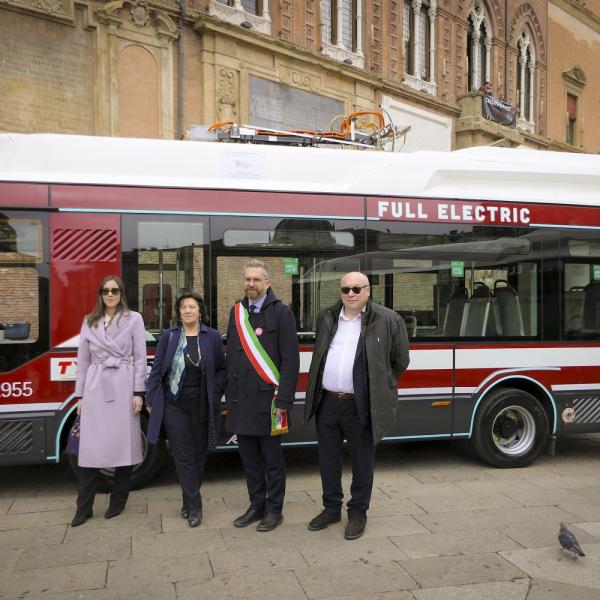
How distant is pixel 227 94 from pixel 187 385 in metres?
12.4

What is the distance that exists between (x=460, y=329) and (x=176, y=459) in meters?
2.92

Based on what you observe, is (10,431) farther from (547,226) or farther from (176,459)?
(547,226)

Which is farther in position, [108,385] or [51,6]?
[51,6]

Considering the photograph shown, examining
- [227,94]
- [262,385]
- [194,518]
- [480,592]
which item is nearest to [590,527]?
[480,592]

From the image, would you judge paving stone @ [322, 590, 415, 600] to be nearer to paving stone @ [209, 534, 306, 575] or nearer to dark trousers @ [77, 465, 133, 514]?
paving stone @ [209, 534, 306, 575]

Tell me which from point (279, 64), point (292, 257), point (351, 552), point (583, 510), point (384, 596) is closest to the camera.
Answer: point (384, 596)

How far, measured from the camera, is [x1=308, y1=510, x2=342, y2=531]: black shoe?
4.40 meters

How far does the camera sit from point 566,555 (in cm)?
402

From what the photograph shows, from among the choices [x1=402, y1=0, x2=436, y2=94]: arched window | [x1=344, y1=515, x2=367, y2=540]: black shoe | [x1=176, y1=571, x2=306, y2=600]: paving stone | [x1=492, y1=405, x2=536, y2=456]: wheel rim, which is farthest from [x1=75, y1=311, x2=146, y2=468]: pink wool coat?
[x1=402, y1=0, x2=436, y2=94]: arched window

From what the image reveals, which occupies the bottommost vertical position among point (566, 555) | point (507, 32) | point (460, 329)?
point (566, 555)

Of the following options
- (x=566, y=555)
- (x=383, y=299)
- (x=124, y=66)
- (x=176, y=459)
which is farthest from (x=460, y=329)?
(x=124, y=66)

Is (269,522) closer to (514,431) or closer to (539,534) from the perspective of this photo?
(539,534)

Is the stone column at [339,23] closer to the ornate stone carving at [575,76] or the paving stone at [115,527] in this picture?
the ornate stone carving at [575,76]

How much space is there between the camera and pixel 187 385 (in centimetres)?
443
